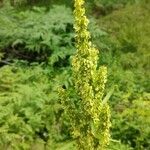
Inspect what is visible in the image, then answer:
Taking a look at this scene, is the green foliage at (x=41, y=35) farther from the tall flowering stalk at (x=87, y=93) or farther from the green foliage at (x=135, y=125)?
the tall flowering stalk at (x=87, y=93)

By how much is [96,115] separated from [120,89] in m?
3.27

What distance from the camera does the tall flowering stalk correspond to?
10.6 ft

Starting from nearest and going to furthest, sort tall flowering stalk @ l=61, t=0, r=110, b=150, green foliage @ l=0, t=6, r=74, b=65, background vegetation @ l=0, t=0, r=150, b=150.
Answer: tall flowering stalk @ l=61, t=0, r=110, b=150, background vegetation @ l=0, t=0, r=150, b=150, green foliage @ l=0, t=6, r=74, b=65

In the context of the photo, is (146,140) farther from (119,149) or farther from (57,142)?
(57,142)

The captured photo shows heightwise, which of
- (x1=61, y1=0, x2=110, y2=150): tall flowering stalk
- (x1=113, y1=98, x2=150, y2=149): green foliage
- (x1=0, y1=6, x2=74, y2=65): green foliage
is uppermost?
(x1=61, y1=0, x2=110, y2=150): tall flowering stalk

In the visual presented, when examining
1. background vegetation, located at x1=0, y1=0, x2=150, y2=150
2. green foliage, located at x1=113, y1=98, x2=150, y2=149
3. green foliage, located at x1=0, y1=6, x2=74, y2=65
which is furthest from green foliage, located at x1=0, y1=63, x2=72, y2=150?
green foliage, located at x1=0, y1=6, x2=74, y2=65

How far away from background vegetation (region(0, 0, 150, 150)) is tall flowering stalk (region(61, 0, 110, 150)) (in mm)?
668

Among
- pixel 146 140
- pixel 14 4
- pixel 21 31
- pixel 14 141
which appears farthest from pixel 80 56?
pixel 14 4

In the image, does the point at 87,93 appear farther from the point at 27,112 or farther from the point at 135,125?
the point at 135,125

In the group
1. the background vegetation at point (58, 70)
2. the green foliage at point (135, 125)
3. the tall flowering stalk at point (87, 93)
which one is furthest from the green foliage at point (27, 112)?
the tall flowering stalk at point (87, 93)

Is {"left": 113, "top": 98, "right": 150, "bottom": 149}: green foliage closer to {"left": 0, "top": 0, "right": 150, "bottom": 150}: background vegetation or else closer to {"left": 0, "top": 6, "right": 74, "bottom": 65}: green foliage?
{"left": 0, "top": 0, "right": 150, "bottom": 150}: background vegetation

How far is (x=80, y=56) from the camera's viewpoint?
128 inches

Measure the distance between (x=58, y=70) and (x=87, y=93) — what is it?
3565 mm

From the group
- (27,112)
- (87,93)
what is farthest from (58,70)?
(87,93)
